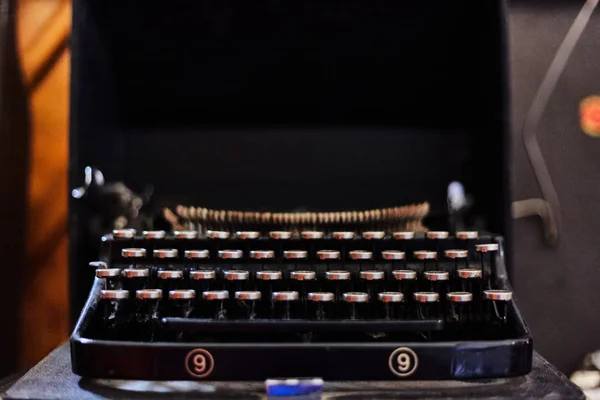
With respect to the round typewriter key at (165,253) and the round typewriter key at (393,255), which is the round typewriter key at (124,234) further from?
the round typewriter key at (393,255)

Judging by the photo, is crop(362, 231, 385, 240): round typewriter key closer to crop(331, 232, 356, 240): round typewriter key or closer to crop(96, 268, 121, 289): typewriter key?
crop(331, 232, 356, 240): round typewriter key

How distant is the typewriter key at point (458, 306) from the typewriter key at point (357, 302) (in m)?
0.13

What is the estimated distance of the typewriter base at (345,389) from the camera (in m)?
0.72

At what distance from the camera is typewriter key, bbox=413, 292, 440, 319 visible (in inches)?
31.5

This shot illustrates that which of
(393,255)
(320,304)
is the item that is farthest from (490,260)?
(320,304)

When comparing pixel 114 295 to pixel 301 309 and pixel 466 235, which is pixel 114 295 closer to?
pixel 301 309

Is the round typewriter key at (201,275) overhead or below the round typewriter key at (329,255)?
below

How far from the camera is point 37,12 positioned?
131 cm

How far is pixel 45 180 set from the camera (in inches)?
50.7

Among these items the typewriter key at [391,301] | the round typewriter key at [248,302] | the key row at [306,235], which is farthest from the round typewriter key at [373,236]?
the round typewriter key at [248,302]

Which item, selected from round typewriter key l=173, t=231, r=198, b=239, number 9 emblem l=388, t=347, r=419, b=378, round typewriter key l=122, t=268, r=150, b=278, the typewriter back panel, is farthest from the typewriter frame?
the typewriter back panel

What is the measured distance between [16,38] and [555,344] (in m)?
1.47

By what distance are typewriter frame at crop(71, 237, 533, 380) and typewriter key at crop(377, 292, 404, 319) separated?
0.21 feet

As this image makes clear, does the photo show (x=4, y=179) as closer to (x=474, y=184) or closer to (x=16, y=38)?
(x=16, y=38)
